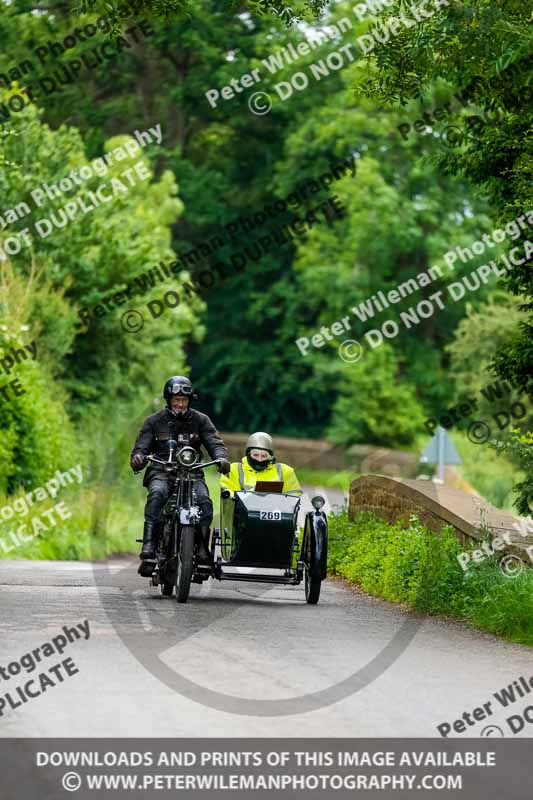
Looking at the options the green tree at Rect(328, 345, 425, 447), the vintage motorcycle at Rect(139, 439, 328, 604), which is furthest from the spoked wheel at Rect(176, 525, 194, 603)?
the green tree at Rect(328, 345, 425, 447)

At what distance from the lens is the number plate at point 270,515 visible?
535 inches

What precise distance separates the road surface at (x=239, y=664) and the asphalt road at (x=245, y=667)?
0.04 ft

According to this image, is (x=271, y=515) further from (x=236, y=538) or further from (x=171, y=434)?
(x=171, y=434)

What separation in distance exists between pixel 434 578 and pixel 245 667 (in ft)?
14.6

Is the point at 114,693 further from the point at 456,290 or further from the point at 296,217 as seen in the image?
the point at 296,217

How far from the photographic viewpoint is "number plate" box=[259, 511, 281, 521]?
13.6m

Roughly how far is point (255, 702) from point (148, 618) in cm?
370

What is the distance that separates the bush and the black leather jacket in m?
2.13

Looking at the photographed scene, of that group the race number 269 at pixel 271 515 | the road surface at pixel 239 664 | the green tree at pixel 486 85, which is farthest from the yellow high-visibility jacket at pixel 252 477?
the green tree at pixel 486 85

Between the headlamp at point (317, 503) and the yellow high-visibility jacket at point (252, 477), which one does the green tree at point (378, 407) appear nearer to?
the yellow high-visibility jacket at point (252, 477)

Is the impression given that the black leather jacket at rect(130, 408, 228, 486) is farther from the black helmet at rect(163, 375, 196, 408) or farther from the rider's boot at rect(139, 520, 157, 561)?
the rider's boot at rect(139, 520, 157, 561)

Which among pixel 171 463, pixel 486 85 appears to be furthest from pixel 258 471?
pixel 486 85
